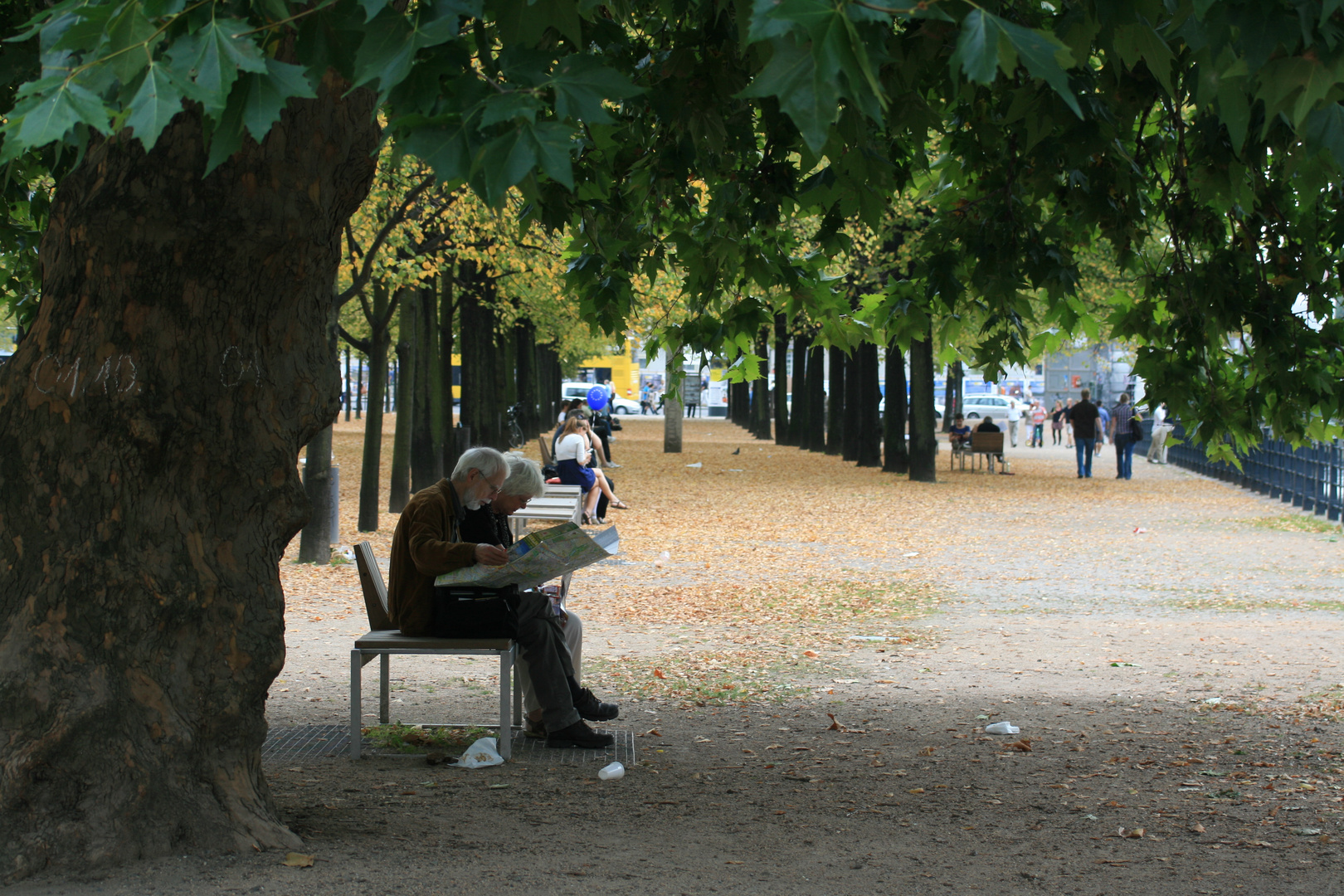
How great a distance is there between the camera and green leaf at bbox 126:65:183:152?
91.0 inches

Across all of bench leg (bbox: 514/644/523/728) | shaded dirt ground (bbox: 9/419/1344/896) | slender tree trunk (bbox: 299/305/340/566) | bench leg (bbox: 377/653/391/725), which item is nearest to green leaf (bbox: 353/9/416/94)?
shaded dirt ground (bbox: 9/419/1344/896)

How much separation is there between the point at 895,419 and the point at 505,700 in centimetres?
2148

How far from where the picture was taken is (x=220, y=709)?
4238 mm

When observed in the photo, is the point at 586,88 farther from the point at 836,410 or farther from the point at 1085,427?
the point at 836,410

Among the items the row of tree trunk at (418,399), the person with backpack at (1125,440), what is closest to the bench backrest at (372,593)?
the row of tree trunk at (418,399)

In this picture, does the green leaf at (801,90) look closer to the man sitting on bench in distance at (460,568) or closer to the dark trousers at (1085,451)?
the man sitting on bench in distance at (460,568)

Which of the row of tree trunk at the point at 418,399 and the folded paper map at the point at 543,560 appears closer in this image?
the folded paper map at the point at 543,560

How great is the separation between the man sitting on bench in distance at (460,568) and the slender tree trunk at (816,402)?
29857 millimetres

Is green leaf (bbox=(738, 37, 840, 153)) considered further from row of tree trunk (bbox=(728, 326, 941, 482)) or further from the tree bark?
the tree bark

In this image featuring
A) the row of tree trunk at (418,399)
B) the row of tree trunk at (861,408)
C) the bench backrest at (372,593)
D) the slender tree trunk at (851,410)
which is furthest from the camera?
the slender tree trunk at (851,410)

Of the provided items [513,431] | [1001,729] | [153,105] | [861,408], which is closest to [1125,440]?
[861,408]

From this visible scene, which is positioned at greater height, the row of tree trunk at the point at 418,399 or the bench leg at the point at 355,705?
the row of tree trunk at the point at 418,399

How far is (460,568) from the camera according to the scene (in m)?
5.71

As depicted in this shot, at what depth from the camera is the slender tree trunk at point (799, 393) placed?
126ft
